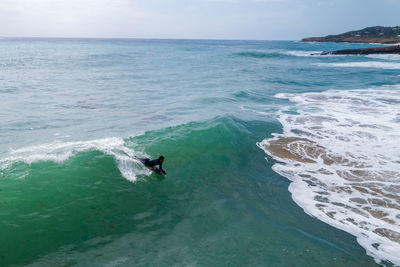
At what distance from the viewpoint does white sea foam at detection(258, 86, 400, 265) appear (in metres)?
8.62

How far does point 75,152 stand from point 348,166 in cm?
1132

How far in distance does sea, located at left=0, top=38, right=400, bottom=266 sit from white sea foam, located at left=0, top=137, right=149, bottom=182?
72mm

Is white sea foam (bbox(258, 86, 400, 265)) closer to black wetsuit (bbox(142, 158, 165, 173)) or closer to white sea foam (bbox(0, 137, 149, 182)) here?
black wetsuit (bbox(142, 158, 165, 173))

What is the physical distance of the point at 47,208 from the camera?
8352mm

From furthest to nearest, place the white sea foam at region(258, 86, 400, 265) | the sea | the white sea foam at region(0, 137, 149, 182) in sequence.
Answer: the white sea foam at region(0, 137, 149, 182), the white sea foam at region(258, 86, 400, 265), the sea

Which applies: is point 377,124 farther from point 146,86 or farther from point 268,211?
point 146,86

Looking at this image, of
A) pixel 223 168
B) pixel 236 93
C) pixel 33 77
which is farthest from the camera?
pixel 33 77

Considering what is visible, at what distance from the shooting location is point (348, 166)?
12.5 meters

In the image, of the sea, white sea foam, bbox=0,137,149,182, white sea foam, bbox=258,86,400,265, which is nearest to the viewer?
the sea

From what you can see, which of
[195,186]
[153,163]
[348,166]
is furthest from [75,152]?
[348,166]

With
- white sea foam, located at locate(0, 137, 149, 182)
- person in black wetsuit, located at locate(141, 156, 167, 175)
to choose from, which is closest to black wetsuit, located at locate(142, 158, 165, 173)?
person in black wetsuit, located at locate(141, 156, 167, 175)

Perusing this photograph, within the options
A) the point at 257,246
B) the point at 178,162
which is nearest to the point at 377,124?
the point at 178,162

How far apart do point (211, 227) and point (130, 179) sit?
3.52 meters

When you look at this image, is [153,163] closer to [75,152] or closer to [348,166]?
[75,152]
